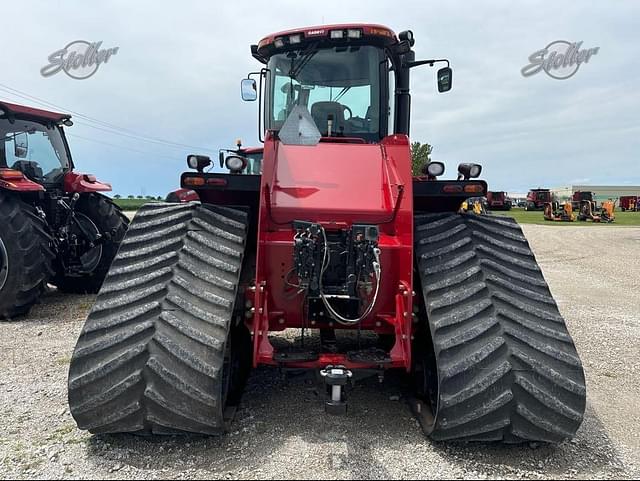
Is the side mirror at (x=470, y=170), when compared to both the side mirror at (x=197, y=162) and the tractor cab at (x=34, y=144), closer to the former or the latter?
the side mirror at (x=197, y=162)

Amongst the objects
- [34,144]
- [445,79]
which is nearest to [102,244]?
[34,144]

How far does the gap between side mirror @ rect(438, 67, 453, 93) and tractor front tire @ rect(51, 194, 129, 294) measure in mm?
5420

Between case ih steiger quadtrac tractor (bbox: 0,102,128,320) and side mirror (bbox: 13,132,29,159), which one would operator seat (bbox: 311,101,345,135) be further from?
side mirror (bbox: 13,132,29,159)

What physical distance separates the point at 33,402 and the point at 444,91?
14.0 ft

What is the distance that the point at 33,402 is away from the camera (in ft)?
11.7

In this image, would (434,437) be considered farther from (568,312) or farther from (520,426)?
(568,312)

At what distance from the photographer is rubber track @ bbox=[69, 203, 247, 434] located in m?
2.68

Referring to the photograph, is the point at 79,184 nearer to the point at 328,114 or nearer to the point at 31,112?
the point at 31,112

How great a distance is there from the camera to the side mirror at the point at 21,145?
731 centimetres

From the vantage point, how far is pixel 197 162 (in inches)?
136

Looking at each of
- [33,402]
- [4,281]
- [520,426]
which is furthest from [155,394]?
[4,281]

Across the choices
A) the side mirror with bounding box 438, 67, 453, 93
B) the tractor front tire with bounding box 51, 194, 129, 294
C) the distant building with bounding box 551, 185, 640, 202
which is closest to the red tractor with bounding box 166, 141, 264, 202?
the tractor front tire with bounding box 51, 194, 129, 294

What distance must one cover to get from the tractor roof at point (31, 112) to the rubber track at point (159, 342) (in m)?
5.26

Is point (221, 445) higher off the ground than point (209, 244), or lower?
lower
